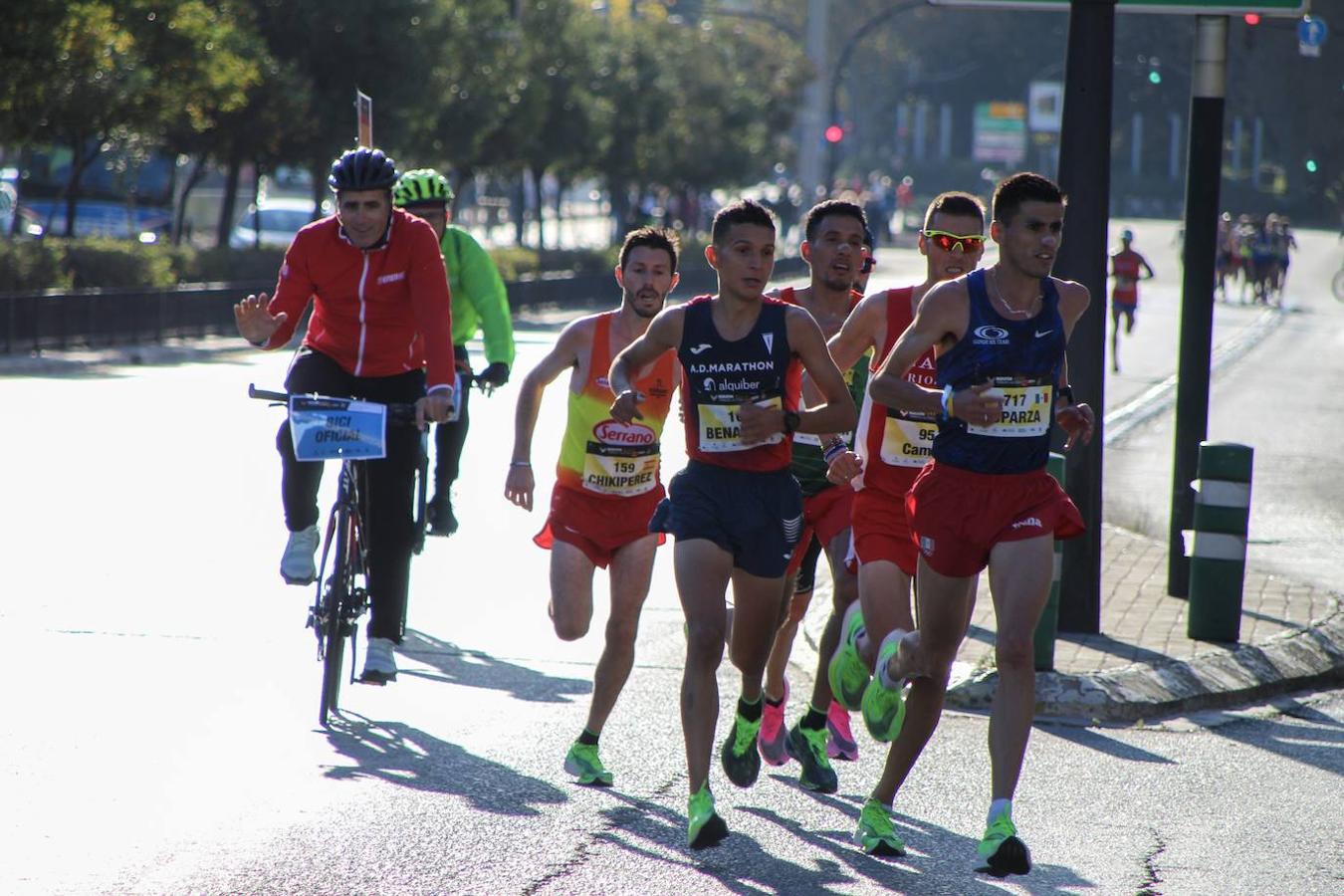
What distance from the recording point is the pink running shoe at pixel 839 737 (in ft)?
22.9

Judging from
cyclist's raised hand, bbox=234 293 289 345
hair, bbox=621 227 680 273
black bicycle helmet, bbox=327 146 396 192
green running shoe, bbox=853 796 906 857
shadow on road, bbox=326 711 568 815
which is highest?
black bicycle helmet, bbox=327 146 396 192

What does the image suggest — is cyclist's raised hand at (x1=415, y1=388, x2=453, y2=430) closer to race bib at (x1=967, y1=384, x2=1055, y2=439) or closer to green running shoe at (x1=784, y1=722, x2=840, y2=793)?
green running shoe at (x1=784, y1=722, x2=840, y2=793)

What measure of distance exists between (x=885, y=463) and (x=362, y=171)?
2.10 m

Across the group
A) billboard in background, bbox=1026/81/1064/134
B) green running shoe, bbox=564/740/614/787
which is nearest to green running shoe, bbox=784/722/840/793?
green running shoe, bbox=564/740/614/787

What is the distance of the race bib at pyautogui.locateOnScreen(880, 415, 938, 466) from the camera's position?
6359 mm

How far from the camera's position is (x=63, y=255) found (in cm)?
2623

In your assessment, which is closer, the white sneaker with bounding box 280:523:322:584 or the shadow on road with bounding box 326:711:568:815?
the shadow on road with bounding box 326:711:568:815

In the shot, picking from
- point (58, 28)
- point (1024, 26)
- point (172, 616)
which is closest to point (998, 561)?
point (172, 616)

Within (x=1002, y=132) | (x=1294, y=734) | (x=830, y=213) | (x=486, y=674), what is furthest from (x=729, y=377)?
(x=1002, y=132)

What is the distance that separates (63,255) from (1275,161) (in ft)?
278

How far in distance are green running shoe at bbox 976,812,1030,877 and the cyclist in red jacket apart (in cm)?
254

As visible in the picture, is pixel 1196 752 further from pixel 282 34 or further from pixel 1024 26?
pixel 1024 26

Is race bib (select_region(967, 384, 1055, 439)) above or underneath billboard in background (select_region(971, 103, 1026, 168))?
underneath

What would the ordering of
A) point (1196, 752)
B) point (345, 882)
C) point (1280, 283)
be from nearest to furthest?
point (345, 882) → point (1196, 752) → point (1280, 283)
